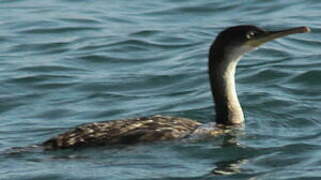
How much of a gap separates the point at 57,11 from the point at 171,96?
21.2ft

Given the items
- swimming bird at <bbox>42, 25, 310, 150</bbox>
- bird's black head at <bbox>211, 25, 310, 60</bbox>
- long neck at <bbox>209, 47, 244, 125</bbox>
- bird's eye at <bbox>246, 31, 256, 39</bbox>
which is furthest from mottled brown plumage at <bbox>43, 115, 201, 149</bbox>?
bird's eye at <bbox>246, 31, 256, 39</bbox>

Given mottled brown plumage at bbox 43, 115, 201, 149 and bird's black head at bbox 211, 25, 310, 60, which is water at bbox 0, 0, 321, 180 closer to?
mottled brown plumage at bbox 43, 115, 201, 149

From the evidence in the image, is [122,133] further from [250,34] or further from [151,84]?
[151,84]

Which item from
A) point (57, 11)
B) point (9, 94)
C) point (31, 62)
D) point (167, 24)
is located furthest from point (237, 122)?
point (57, 11)

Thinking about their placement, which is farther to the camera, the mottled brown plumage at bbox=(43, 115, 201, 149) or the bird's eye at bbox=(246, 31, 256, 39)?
the bird's eye at bbox=(246, 31, 256, 39)

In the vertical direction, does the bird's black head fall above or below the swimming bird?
above

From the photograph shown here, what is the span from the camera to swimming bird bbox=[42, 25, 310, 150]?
13.3m

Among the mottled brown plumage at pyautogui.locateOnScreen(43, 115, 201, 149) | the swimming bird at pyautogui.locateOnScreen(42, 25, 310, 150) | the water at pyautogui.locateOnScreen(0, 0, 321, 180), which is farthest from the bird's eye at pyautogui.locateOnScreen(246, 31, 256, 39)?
the mottled brown plumage at pyautogui.locateOnScreen(43, 115, 201, 149)

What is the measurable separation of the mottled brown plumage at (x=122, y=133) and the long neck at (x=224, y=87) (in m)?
0.57

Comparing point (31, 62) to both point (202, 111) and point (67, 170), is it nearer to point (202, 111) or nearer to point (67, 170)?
point (202, 111)

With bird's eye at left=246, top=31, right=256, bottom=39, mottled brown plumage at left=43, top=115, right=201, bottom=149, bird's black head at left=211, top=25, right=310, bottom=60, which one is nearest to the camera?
mottled brown plumage at left=43, top=115, right=201, bottom=149

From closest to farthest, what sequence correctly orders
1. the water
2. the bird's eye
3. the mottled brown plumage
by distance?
the water < the mottled brown plumage < the bird's eye

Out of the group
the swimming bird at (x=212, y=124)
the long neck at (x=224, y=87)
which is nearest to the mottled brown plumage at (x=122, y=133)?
the swimming bird at (x=212, y=124)

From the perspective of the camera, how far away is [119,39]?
20391 millimetres
